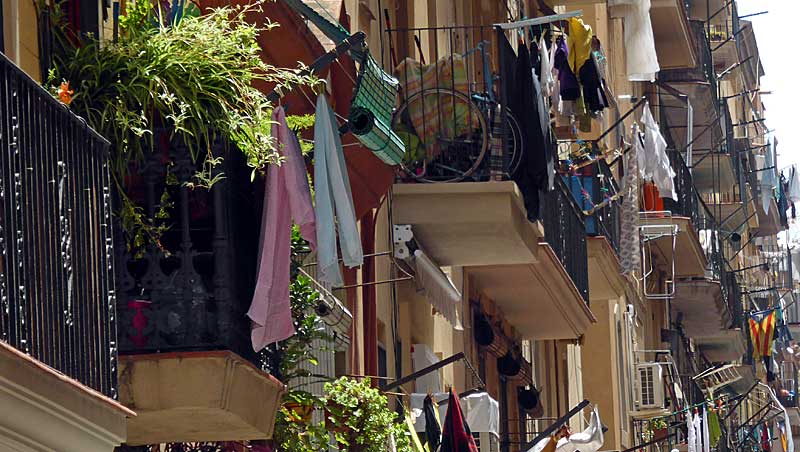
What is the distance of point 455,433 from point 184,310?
599cm

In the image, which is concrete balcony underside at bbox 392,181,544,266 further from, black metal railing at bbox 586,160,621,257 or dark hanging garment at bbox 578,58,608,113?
black metal railing at bbox 586,160,621,257

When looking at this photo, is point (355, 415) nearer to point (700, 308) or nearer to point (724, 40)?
point (700, 308)

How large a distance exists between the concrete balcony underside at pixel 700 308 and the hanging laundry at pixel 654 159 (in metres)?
11.8

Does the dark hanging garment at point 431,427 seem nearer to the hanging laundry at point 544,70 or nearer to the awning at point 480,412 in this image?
the awning at point 480,412

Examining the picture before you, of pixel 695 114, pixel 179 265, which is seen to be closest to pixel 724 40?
pixel 695 114

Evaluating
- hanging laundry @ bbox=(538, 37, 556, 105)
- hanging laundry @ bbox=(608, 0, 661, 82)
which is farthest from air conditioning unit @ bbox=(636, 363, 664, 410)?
hanging laundry @ bbox=(538, 37, 556, 105)

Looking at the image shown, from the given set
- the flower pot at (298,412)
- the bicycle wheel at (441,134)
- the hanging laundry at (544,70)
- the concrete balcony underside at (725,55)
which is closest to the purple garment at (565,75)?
the hanging laundry at (544,70)

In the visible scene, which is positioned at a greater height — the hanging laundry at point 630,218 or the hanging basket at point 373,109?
the hanging laundry at point 630,218

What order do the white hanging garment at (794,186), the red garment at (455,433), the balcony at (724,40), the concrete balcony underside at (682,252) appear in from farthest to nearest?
the white hanging garment at (794,186)
the balcony at (724,40)
the concrete balcony underside at (682,252)
the red garment at (455,433)

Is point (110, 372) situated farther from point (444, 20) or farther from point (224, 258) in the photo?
point (444, 20)

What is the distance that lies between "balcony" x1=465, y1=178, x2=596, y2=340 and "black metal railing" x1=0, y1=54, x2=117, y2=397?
384 inches

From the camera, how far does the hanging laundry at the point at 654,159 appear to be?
94.0ft

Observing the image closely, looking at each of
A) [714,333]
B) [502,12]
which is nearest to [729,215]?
[714,333]

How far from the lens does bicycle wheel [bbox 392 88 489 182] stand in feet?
51.6
